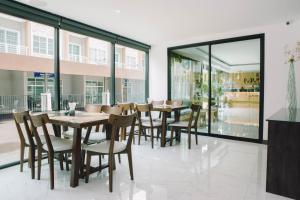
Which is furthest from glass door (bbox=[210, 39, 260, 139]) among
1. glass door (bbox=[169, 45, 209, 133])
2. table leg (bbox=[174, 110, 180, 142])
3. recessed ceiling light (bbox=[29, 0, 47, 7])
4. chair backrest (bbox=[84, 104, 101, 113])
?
recessed ceiling light (bbox=[29, 0, 47, 7])

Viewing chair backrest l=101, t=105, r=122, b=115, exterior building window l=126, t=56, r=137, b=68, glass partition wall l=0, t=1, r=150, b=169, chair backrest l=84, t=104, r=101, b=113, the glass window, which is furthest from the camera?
exterior building window l=126, t=56, r=137, b=68

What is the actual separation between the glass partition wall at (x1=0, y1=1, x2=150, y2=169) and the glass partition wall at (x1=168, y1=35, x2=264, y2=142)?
1526 mm

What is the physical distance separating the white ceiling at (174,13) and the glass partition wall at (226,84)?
61 cm

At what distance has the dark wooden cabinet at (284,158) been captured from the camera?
2.25 metres

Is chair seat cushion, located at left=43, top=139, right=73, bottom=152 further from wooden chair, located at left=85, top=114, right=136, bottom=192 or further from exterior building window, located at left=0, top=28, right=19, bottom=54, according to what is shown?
exterior building window, located at left=0, top=28, right=19, bottom=54

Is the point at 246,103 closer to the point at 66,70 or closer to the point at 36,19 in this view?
the point at 36,19

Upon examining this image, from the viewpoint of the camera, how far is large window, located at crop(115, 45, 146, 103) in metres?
6.58

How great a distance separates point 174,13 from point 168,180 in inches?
117

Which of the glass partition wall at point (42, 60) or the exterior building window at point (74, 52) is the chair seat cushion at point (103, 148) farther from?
the exterior building window at point (74, 52)

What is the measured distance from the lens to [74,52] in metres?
7.33

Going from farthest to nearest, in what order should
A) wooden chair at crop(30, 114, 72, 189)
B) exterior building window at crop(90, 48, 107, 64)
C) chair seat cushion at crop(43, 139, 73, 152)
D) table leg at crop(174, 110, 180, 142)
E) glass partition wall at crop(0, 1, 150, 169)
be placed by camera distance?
exterior building window at crop(90, 48, 107, 64) → table leg at crop(174, 110, 180, 142) → glass partition wall at crop(0, 1, 150, 169) → chair seat cushion at crop(43, 139, 73, 152) → wooden chair at crop(30, 114, 72, 189)

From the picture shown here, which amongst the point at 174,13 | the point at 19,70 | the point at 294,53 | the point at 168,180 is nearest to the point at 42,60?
the point at 19,70

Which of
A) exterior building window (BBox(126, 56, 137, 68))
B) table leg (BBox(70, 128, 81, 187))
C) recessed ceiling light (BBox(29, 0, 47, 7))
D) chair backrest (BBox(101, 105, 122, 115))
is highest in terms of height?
recessed ceiling light (BBox(29, 0, 47, 7))

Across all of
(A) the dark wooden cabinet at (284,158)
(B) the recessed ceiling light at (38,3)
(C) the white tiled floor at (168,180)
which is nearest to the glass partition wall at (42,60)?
(B) the recessed ceiling light at (38,3)
